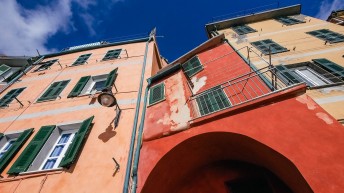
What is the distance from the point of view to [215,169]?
554 cm

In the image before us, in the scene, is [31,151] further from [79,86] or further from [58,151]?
[79,86]

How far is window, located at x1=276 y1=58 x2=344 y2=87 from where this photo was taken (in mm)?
7477

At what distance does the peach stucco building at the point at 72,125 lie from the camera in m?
5.58

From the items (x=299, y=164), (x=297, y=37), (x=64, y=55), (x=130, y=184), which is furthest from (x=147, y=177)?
(x=64, y=55)

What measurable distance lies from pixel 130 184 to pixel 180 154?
1.48 m

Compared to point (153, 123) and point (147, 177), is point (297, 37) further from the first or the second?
point (147, 177)

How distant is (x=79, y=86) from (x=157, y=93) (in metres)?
4.37

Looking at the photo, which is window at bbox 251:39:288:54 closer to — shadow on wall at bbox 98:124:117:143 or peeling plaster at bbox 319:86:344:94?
peeling plaster at bbox 319:86:344:94

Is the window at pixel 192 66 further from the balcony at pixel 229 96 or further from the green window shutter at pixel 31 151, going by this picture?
the green window shutter at pixel 31 151

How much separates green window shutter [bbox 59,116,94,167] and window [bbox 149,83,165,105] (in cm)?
239

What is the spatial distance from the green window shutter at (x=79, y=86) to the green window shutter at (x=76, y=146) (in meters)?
2.47

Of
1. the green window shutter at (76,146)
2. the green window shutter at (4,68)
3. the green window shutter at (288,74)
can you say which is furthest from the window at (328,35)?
the green window shutter at (4,68)

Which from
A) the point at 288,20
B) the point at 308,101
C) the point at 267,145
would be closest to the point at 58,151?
the point at 267,145

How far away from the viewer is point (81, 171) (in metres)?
5.66
